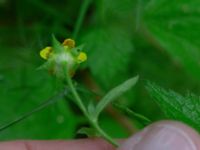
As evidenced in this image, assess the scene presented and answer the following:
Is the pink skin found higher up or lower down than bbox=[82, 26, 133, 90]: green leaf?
higher up

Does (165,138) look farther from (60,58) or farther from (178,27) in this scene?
(178,27)

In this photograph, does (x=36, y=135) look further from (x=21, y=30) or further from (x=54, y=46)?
(x=54, y=46)

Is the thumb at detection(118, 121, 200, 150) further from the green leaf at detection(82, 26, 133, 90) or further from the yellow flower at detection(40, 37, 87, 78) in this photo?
the green leaf at detection(82, 26, 133, 90)

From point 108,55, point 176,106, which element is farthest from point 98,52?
point 176,106

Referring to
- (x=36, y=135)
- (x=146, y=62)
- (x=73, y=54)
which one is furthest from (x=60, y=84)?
(x=146, y=62)

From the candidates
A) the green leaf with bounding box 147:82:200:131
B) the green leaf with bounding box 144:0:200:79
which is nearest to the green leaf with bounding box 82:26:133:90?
the green leaf with bounding box 144:0:200:79
